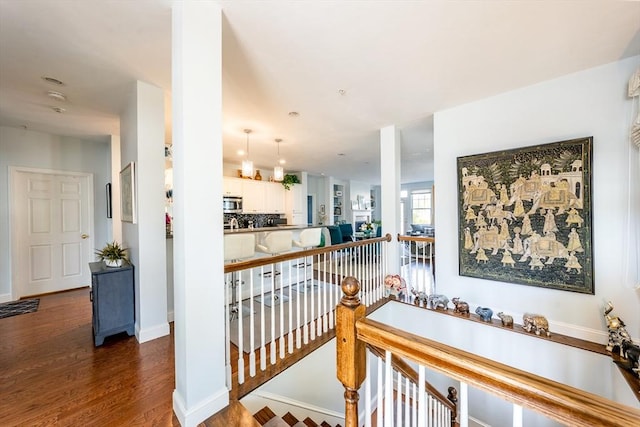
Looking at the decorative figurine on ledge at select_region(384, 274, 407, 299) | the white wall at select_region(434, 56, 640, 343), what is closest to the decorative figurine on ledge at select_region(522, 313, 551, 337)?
the white wall at select_region(434, 56, 640, 343)

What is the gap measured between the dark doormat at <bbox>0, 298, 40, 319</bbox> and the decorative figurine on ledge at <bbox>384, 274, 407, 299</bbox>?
467 centimetres

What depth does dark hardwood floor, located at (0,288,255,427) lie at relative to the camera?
1554 mm

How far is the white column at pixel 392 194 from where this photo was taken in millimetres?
3686

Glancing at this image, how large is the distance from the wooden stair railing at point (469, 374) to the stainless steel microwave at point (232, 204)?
504 centimetres

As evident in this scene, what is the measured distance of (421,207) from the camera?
980 cm

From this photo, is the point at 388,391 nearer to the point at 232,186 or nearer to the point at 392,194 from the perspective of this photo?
the point at 392,194

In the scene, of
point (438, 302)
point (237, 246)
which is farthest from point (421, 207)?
point (237, 246)

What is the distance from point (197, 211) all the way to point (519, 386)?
1531mm

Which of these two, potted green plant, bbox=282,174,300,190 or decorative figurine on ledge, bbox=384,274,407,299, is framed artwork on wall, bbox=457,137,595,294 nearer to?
decorative figurine on ledge, bbox=384,274,407,299

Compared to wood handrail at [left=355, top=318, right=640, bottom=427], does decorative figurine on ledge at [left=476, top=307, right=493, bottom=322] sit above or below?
below

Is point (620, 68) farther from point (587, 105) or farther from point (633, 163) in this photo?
point (633, 163)

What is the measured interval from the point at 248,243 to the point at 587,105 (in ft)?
12.0

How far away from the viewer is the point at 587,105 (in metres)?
2.37

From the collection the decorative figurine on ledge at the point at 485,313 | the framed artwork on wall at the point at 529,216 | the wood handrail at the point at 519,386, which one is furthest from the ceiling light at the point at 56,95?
the decorative figurine on ledge at the point at 485,313
